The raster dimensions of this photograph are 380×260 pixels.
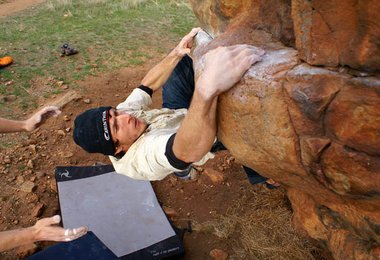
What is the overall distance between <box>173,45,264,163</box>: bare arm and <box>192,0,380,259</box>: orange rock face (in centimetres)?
5

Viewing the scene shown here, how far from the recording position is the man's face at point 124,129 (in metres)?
3.43

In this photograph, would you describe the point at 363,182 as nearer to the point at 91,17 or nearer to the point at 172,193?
the point at 172,193

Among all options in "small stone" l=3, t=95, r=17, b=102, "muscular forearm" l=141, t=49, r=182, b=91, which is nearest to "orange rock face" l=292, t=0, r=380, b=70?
"muscular forearm" l=141, t=49, r=182, b=91

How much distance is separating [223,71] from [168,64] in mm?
1887

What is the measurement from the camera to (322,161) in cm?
205

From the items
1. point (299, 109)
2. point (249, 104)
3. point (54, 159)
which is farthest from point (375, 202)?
point (54, 159)

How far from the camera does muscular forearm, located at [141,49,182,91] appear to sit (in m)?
3.98

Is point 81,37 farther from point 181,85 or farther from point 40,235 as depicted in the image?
point 40,235

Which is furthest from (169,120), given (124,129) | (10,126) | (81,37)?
(81,37)

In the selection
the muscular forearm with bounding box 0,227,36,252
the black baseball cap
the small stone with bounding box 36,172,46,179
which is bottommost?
the small stone with bounding box 36,172,46,179

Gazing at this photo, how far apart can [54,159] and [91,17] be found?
5.18 m

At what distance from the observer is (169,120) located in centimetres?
362

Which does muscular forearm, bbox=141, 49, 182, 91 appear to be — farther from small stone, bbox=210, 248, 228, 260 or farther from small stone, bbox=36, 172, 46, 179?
small stone, bbox=36, 172, 46, 179

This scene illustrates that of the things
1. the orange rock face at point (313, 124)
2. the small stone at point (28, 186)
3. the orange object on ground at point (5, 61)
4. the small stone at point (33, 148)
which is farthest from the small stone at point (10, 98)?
the orange rock face at point (313, 124)
